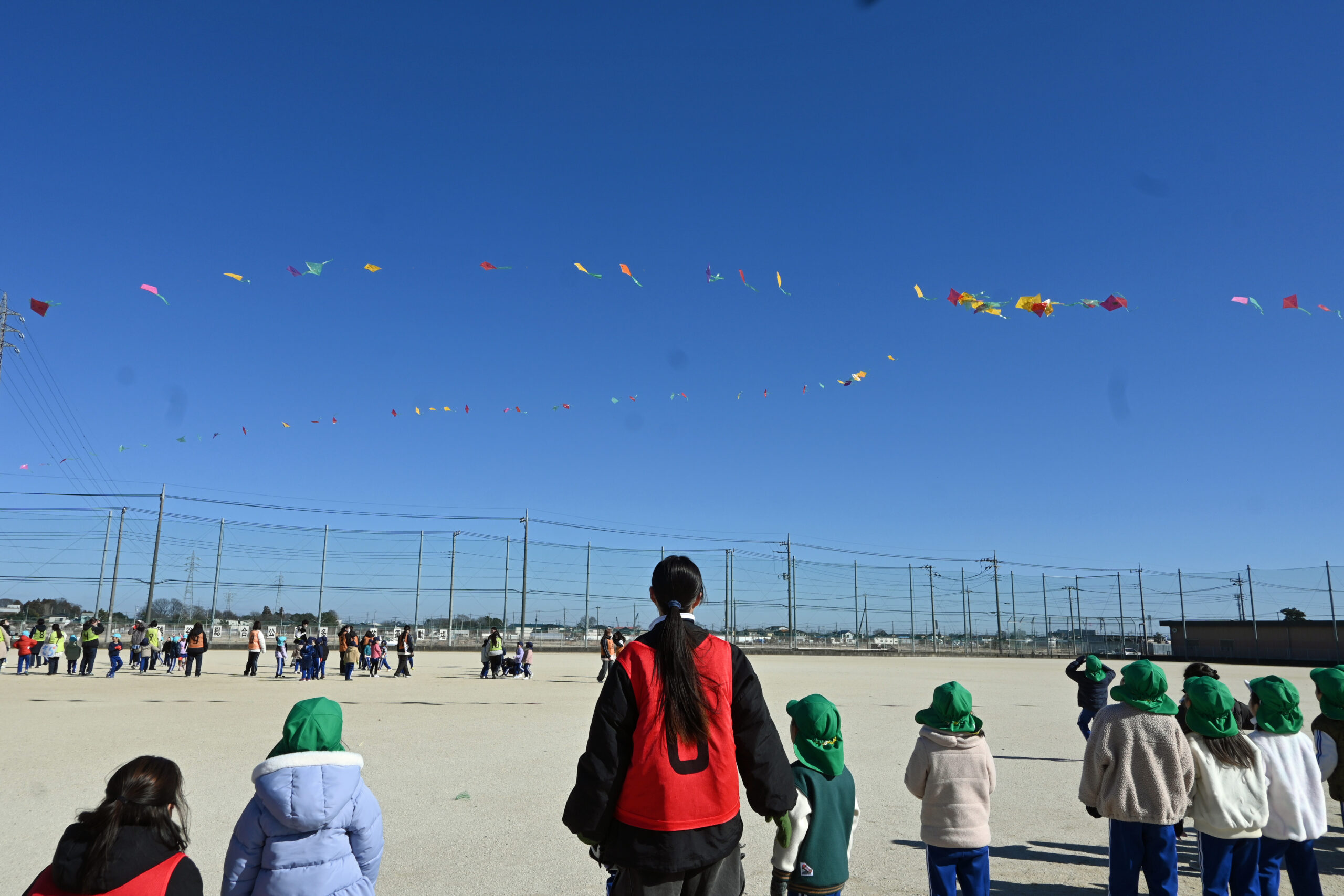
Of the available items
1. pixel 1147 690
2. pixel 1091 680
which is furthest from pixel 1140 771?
pixel 1091 680

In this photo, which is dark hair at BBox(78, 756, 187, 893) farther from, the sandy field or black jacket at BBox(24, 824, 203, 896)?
the sandy field

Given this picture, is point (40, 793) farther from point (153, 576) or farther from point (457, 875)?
point (153, 576)

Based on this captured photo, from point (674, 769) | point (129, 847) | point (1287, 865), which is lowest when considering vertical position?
point (1287, 865)

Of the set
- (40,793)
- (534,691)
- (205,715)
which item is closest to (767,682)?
(534,691)

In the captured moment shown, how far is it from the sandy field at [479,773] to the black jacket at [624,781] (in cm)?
242

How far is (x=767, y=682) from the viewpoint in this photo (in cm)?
2136

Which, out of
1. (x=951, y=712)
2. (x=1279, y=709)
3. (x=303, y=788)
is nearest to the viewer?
(x=303, y=788)

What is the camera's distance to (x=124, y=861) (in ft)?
8.25

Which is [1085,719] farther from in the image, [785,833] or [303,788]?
[303,788]

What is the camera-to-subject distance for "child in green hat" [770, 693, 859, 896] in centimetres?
356

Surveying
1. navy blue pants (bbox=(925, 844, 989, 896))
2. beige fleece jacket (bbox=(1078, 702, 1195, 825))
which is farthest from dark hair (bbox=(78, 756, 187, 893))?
beige fleece jacket (bbox=(1078, 702, 1195, 825))

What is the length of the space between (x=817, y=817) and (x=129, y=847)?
2529 millimetres

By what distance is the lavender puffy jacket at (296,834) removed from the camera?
3037mm

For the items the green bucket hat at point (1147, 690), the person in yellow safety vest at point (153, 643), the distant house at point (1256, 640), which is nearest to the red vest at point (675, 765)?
the green bucket hat at point (1147, 690)
